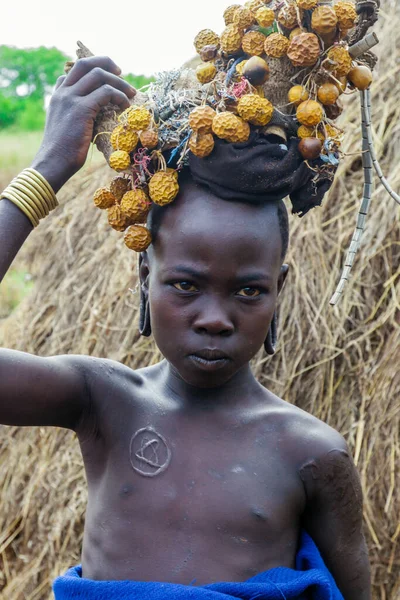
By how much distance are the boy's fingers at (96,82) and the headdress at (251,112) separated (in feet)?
0.18

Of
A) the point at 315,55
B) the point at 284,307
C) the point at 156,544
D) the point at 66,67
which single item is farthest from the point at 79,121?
the point at 284,307

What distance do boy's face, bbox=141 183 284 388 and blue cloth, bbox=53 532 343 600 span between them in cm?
44

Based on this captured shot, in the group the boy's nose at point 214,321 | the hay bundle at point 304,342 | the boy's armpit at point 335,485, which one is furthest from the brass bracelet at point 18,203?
the hay bundle at point 304,342

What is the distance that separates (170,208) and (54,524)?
2.73 metres

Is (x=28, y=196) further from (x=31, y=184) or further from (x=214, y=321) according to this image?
(x=214, y=321)

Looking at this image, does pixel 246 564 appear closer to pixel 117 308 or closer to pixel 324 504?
pixel 324 504

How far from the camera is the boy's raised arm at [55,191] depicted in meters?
1.88

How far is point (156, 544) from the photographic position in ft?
6.25

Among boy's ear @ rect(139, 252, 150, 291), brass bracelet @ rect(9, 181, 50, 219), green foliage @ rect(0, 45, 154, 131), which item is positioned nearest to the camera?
brass bracelet @ rect(9, 181, 50, 219)

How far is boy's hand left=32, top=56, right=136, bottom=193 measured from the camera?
1.94 m

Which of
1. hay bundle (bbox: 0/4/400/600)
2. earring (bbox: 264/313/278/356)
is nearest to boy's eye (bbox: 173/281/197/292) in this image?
earring (bbox: 264/313/278/356)

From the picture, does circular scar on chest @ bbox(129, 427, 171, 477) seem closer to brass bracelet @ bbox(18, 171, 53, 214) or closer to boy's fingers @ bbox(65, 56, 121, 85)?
brass bracelet @ bbox(18, 171, 53, 214)


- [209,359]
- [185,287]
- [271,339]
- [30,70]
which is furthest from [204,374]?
[30,70]

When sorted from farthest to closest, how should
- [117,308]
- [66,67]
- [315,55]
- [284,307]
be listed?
[117,308] < [284,307] < [66,67] < [315,55]
